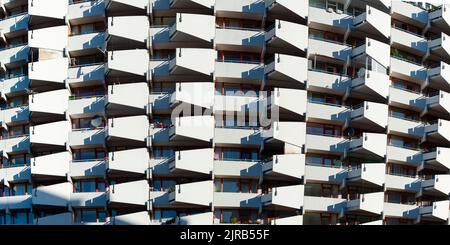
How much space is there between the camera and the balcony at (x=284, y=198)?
4451 cm

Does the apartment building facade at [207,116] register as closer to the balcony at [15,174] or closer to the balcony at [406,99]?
the balcony at [15,174]

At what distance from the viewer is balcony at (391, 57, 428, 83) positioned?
5191 cm

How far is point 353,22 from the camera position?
50.2 m

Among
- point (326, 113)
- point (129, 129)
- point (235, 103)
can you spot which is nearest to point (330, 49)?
point (326, 113)

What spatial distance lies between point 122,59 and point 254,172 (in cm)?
1339

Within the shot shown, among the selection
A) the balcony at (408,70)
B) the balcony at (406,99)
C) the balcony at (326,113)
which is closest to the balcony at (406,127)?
the balcony at (406,99)

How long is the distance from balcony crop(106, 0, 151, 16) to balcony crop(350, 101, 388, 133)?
18.6 metres

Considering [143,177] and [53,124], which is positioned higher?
[53,124]

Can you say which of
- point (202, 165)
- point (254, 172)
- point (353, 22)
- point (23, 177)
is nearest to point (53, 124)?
point (23, 177)

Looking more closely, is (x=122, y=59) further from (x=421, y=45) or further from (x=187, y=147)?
(x=421, y=45)

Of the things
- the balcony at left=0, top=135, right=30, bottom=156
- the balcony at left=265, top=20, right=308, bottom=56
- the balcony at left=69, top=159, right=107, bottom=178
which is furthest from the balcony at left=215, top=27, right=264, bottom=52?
the balcony at left=0, top=135, right=30, bottom=156

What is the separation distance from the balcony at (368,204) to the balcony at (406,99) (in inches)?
331

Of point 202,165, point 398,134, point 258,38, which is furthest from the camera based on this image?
point 398,134

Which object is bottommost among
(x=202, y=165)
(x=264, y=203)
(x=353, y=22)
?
(x=264, y=203)
